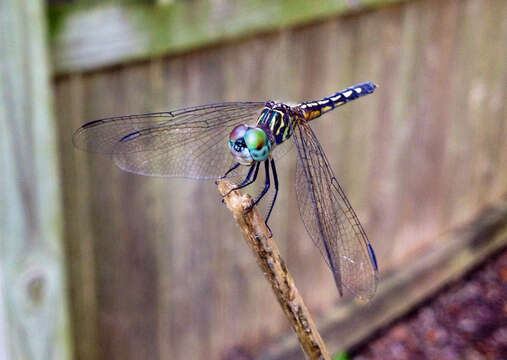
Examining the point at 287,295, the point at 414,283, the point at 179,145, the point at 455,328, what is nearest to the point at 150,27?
the point at 179,145

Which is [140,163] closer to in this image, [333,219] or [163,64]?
[333,219]

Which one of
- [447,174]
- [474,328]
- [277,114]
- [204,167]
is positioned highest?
[277,114]

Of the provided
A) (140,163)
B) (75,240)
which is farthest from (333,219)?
(75,240)

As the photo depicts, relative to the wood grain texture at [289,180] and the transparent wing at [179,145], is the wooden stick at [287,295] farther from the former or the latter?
the wood grain texture at [289,180]

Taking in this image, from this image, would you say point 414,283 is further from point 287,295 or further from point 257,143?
point 287,295

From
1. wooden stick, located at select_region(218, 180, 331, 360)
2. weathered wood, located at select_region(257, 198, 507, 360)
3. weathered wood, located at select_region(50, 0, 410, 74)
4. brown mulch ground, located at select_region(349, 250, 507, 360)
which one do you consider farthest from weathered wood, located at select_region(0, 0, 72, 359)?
brown mulch ground, located at select_region(349, 250, 507, 360)

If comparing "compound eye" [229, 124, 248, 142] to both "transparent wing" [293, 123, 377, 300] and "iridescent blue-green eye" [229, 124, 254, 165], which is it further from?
"transparent wing" [293, 123, 377, 300]

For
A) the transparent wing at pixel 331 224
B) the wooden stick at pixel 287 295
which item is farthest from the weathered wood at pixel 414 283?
the wooden stick at pixel 287 295
